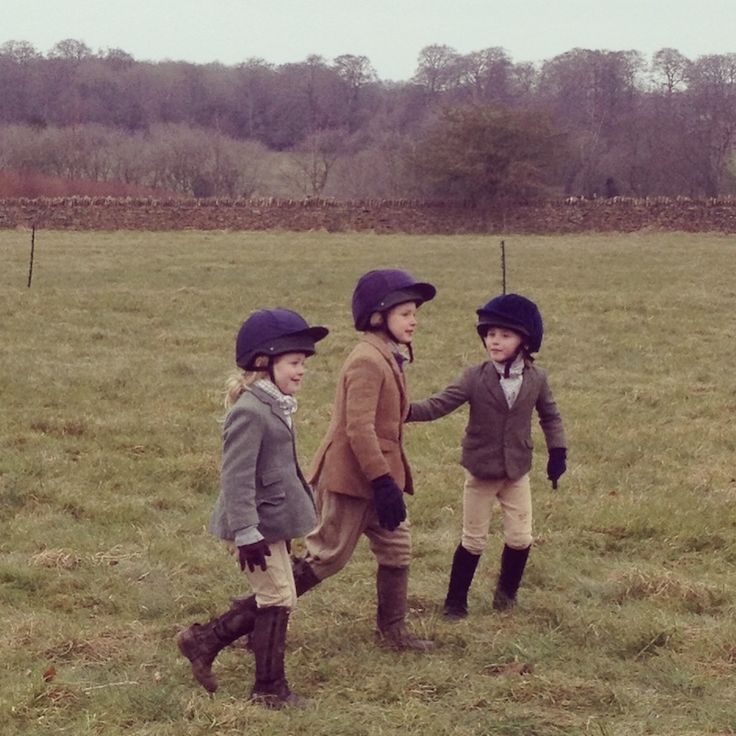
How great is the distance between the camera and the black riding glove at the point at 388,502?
455 cm

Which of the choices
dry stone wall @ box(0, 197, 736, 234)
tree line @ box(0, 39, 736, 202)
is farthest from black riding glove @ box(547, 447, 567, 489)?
tree line @ box(0, 39, 736, 202)

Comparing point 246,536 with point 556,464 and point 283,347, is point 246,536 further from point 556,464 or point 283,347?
point 556,464

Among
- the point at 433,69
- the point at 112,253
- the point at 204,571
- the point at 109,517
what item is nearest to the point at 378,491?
the point at 204,571

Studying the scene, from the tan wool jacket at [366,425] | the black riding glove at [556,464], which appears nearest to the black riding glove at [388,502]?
the tan wool jacket at [366,425]

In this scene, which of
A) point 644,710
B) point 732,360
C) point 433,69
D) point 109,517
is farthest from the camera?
point 433,69

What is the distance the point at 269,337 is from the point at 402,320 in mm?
777

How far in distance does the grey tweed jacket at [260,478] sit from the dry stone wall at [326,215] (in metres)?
29.0

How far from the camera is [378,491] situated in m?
4.59

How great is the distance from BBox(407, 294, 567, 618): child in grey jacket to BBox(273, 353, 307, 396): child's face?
3.37ft

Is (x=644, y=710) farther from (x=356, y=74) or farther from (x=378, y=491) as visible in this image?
(x=356, y=74)

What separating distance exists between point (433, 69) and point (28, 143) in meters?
48.0

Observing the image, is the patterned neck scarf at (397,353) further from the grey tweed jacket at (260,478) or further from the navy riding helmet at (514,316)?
the grey tweed jacket at (260,478)

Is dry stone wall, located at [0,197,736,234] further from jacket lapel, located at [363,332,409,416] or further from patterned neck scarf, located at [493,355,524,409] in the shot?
jacket lapel, located at [363,332,409,416]

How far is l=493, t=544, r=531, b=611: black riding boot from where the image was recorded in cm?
554
